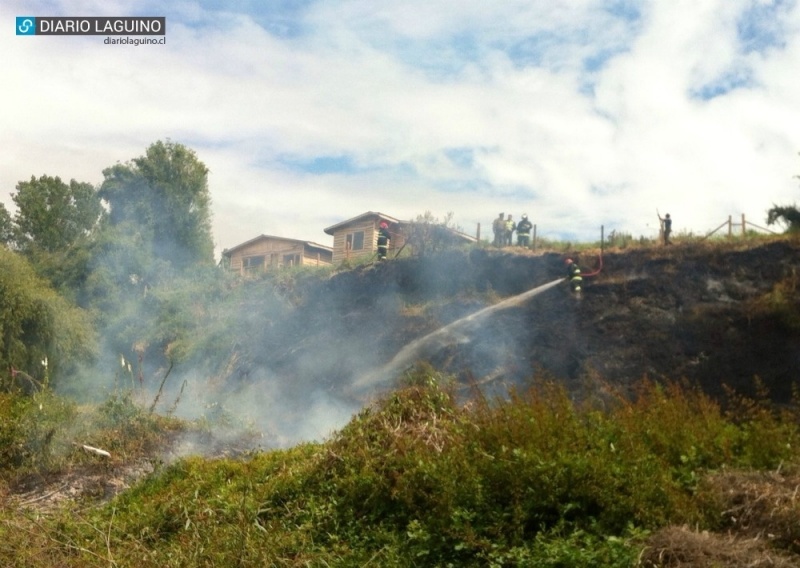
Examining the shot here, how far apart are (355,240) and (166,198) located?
36.6 feet

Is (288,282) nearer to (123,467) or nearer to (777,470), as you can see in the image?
(123,467)

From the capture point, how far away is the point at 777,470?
7914 millimetres

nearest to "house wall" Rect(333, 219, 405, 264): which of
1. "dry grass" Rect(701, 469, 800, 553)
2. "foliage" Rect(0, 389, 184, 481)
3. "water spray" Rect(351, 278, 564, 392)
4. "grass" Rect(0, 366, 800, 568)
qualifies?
"water spray" Rect(351, 278, 564, 392)

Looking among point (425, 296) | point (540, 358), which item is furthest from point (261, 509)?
point (425, 296)

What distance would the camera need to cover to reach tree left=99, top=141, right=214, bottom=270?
3906 cm

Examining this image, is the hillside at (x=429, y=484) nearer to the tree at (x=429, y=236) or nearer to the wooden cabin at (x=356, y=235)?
the tree at (x=429, y=236)

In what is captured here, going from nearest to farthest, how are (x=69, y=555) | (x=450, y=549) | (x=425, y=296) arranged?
1. (x=450, y=549)
2. (x=69, y=555)
3. (x=425, y=296)

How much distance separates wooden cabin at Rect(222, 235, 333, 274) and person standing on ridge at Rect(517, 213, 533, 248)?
19.0 m

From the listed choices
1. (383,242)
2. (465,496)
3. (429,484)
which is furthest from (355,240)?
(465,496)

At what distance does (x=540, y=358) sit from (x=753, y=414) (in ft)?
51.8

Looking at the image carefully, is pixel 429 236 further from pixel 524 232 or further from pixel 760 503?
pixel 760 503

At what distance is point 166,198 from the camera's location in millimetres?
39281

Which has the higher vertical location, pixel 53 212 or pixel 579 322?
pixel 53 212

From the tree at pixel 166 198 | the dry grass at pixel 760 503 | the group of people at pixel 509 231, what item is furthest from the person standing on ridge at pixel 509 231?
the dry grass at pixel 760 503
